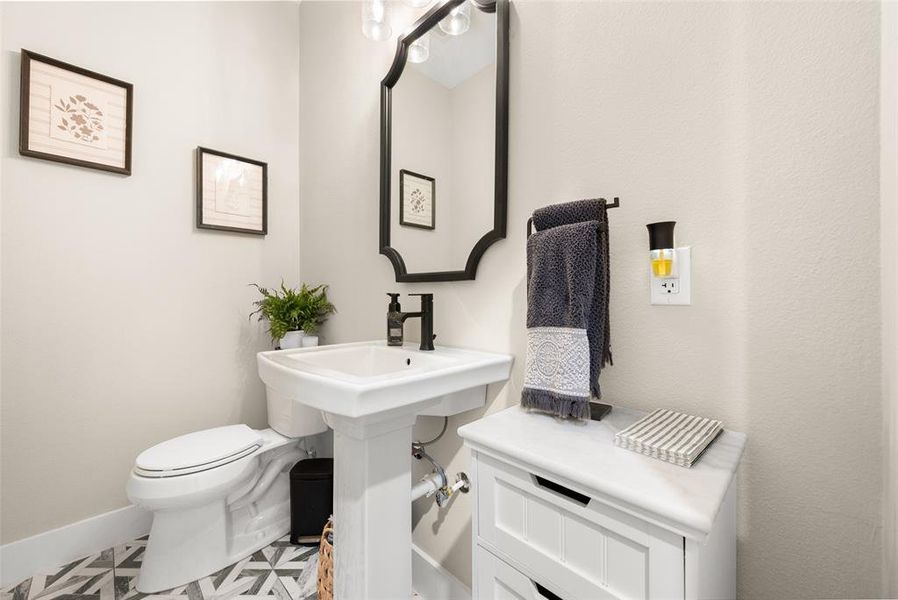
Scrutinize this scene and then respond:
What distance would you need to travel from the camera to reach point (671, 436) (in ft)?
2.08

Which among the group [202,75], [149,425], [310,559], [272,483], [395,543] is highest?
[202,75]

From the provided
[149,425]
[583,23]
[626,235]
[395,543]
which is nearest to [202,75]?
[149,425]

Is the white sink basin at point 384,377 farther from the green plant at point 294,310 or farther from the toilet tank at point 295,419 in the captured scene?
the green plant at point 294,310

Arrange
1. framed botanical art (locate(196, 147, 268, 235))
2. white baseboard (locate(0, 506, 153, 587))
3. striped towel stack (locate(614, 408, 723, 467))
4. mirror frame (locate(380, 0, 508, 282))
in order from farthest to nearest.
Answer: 1. framed botanical art (locate(196, 147, 268, 235))
2. white baseboard (locate(0, 506, 153, 587))
3. mirror frame (locate(380, 0, 508, 282))
4. striped towel stack (locate(614, 408, 723, 467))

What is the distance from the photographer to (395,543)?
977 millimetres

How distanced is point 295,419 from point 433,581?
0.80 metres

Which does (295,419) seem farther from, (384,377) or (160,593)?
(384,377)

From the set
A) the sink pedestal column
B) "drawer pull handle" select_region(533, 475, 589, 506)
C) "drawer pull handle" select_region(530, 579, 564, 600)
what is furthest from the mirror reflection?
"drawer pull handle" select_region(530, 579, 564, 600)

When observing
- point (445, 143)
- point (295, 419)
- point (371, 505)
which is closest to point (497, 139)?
point (445, 143)

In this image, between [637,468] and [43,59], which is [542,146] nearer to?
[637,468]

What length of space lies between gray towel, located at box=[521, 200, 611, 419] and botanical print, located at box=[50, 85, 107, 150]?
1.76 meters

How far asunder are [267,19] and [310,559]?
2551mm

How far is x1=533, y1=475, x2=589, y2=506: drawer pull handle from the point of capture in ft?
1.98

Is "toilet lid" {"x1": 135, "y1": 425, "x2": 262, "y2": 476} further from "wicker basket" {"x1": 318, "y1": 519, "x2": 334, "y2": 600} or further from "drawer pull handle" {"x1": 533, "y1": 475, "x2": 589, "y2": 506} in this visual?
"drawer pull handle" {"x1": 533, "y1": 475, "x2": 589, "y2": 506}
